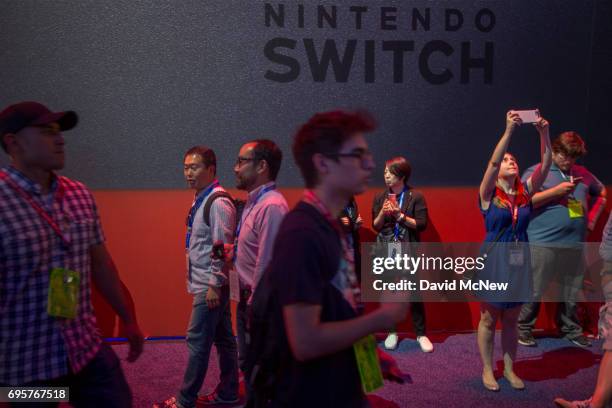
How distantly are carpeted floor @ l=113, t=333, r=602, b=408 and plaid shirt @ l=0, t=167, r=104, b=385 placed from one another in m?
1.75

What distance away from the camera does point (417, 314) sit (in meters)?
4.59

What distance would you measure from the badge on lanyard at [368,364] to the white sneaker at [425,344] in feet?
10.0

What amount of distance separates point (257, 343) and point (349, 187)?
55cm

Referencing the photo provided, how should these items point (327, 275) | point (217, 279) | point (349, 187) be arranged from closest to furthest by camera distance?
point (327, 275), point (349, 187), point (217, 279)

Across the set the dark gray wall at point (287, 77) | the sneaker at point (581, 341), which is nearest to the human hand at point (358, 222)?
the dark gray wall at point (287, 77)

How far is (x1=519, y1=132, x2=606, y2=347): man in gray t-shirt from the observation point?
4273mm

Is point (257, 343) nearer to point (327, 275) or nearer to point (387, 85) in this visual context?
point (327, 275)

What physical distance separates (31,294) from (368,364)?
3.84 ft

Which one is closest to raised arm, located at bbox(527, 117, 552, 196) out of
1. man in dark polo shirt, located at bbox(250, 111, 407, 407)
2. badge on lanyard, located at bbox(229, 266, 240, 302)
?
badge on lanyard, located at bbox(229, 266, 240, 302)

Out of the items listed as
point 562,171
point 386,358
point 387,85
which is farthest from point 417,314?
point 386,358

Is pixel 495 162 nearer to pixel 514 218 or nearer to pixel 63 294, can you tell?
pixel 514 218

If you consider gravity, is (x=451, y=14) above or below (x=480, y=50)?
above

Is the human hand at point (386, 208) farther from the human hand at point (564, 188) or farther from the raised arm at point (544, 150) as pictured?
the human hand at point (564, 188)

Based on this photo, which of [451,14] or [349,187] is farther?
[451,14]
